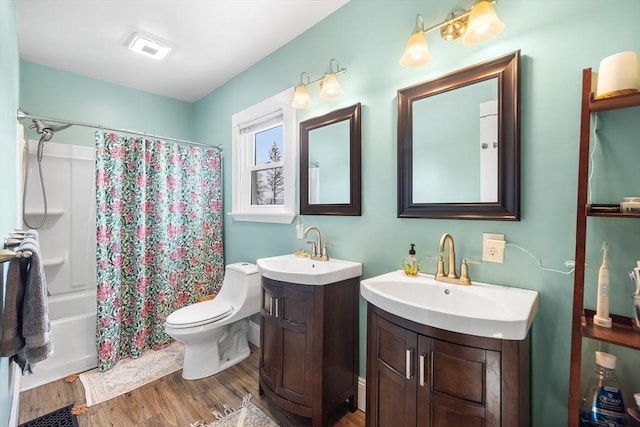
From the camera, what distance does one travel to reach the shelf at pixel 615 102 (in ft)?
2.85

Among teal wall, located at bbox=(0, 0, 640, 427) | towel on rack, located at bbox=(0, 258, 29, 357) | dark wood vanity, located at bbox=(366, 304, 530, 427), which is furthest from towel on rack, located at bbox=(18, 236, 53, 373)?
dark wood vanity, located at bbox=(366, 304, 530, 427)

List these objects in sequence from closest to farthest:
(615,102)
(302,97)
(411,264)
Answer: (615,102) → (411,264) → (302,97)

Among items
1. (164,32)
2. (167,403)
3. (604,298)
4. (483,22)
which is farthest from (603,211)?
(164,32)

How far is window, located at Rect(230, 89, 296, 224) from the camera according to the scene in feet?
7.63

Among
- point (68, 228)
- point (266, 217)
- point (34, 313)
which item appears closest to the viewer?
point (34, 313)

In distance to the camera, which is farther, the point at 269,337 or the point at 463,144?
the point at 269,337

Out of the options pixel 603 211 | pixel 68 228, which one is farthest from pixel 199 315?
pixel 603 211

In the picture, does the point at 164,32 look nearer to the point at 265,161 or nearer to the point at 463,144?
the point at 265,161

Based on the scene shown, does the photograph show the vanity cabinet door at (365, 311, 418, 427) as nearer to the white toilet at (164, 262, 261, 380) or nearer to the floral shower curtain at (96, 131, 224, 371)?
the white toilet at (164, 262, 261, 380)

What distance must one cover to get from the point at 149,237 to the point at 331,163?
182cm

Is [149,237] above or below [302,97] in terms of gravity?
below

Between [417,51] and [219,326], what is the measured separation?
217cm

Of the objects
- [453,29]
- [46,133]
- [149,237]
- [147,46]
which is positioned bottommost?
[149,237]

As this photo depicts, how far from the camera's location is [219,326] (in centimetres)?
213
